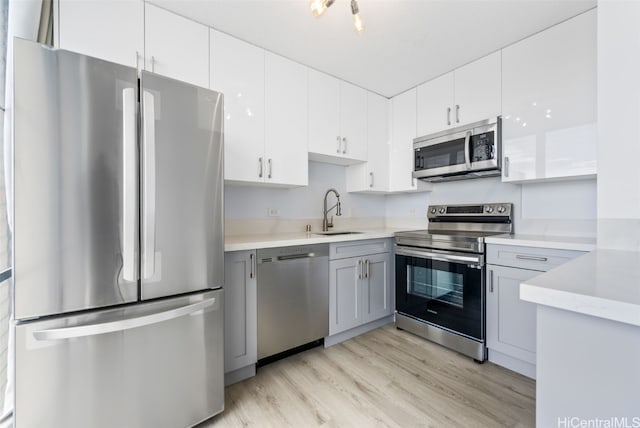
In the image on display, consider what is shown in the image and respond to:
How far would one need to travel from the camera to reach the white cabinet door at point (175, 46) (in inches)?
67.6

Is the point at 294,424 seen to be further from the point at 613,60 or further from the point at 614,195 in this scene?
the point at 613,60

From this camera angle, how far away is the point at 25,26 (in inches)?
51.8

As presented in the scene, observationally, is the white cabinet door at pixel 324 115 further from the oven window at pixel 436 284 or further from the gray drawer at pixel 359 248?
the oven window at pixel 436 284

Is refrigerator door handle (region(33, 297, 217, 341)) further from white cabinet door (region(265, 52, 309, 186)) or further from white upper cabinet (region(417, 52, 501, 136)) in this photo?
white upper cabinet (region(417, 52, 501, 136))

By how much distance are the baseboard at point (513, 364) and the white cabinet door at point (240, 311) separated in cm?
179

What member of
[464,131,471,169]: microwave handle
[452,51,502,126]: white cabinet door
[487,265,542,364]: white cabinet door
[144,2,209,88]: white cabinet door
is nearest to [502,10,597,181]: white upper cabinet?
[452,51,502,126]: white cabinet door

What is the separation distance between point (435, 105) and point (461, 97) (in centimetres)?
25

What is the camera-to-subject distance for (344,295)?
2365 mm

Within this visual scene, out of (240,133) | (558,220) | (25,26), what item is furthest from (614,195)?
(25,26)

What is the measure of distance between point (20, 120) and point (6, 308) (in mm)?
999

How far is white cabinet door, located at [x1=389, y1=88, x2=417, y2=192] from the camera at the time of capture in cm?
290

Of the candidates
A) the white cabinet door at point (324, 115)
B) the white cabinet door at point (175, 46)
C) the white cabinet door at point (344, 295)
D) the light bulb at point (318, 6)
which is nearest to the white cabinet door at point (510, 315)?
the white cabinet door at point (344, 295)

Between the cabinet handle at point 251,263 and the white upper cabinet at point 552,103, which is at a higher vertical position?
the white upper cabinet at point 552,103

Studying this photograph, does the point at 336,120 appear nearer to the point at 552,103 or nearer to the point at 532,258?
the point at 552,103
